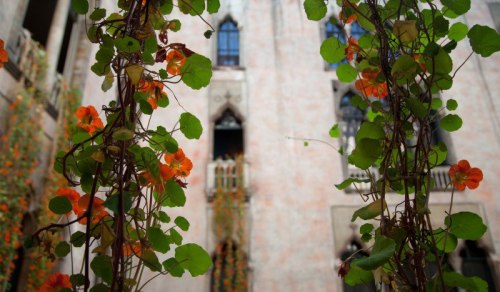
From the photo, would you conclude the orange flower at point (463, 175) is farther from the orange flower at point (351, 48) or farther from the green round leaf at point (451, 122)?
the orange flower at point (351, 48)

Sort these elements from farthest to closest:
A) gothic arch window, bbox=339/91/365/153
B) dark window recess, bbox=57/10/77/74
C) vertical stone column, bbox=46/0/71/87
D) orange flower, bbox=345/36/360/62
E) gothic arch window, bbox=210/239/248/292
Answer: gothic arch window, bbox=339/91/365/153, dark window recess, bbox=57/10/77/74, gothic arch window, bbox=210/239/248/292, vertical stone column, bbox=46/0/71/87, orange flower, bbox=345/36/360/62

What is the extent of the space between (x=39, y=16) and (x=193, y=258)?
707 centimetres

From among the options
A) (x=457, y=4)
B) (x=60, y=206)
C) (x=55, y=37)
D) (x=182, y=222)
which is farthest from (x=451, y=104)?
(x=55, y=37)

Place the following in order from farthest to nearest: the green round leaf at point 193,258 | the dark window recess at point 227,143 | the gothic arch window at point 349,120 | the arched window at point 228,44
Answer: the dark window recess at point 227,143 < the arched window at point 228,44 < the gothic arch window at point 349,120 < the green round leaf at point 193,258

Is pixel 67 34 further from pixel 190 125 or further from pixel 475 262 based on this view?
pixel 475 262

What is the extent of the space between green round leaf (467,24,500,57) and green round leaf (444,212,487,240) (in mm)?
416

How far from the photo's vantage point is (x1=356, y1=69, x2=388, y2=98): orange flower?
1.24m

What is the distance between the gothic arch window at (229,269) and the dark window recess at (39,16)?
4.45 m

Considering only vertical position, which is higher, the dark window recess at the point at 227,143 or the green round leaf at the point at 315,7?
the dark window recess at the point at 227,143

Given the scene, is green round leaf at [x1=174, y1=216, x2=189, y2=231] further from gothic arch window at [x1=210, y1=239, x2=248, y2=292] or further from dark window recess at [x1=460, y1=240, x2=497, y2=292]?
dark window recess at [x1=460, y1=240, x2=497, y2=292]

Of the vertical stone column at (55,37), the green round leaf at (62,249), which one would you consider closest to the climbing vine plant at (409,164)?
the green round leaf at (62,249)

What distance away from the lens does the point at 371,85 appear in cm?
128

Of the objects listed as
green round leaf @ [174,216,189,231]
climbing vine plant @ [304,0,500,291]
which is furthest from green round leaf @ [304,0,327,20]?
green round leaf @ [174,216,189,231]

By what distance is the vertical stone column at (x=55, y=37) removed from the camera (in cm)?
578
